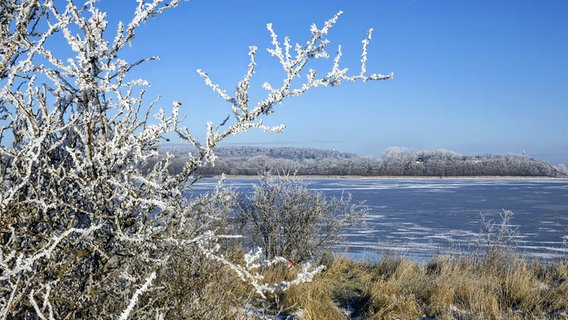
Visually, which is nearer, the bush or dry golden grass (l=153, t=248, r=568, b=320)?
dry golden grass (l=153, t=248, r=568, b=320)

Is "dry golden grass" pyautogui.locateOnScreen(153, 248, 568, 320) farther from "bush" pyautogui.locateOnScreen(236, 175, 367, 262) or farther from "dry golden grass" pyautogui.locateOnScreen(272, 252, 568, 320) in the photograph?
"bush" pyautogui.locateOnScreen(236, 175, 367, 262)

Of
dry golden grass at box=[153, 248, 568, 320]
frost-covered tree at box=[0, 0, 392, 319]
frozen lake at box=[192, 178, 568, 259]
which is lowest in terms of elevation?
frozen lake at box=[192, 178, 568, 259]

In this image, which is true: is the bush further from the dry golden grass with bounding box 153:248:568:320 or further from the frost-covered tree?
the frost-covered tree

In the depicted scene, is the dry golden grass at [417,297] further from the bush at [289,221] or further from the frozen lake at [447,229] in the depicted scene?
the frozen lake at [447,229]

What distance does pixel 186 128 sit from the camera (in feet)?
6.68

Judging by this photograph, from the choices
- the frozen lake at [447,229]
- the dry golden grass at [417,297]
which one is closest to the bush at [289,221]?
the frozen lake at [447,229]

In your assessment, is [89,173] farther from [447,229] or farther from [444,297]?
[447,229]

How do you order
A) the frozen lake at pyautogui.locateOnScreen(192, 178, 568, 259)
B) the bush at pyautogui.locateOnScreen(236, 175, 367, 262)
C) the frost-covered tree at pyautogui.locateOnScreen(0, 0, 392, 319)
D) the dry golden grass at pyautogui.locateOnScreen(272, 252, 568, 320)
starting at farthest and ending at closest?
the frozen lake at pyautogui.locateOnScreen(192, 178, 568, 259) < the bush at pyautogui.locateOnScreen(236, 175, 367, 262) < the dry golden grass at pyautogui.locateOnScreen(272, 252, 568, 320) < the frost-covered tree at pyautogui.locateOnScreen(0, 0, 392, 319)

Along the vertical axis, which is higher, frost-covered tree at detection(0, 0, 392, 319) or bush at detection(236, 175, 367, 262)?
frost-covered tree at detection(0, 0, 392, 319)

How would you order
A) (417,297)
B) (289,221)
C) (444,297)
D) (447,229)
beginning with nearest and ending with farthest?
(444,297) → (417,297) → (289,221) → (447,229)

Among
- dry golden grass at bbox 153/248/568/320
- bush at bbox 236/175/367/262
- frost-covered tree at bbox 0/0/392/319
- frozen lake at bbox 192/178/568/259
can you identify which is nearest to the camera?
frost-covered tree at bbox 0/0/392/319

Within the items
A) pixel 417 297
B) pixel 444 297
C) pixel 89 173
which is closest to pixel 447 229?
pixel 417 297

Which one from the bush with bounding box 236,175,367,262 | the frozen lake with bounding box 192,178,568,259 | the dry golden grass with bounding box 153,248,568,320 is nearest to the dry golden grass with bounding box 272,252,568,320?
the dry golden grass with bounding box 153,248,568,320

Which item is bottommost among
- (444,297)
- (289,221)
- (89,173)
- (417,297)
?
(417,297)
